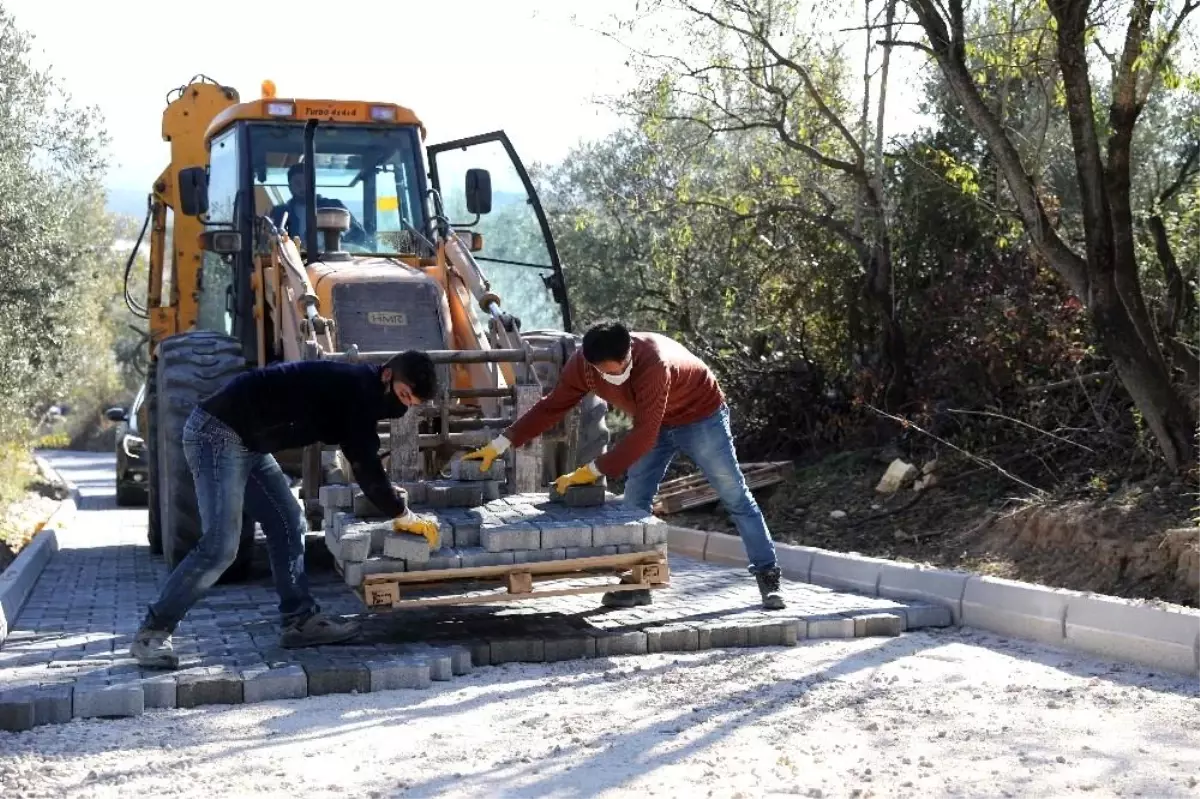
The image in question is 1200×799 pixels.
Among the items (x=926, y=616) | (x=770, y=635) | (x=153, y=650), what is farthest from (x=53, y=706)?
(x=926, y=616)

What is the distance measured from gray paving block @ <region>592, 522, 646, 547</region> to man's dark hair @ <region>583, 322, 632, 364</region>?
846 millimetres

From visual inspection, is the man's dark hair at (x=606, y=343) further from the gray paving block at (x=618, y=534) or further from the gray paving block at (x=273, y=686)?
the gray paving block at (x=273, y=686)

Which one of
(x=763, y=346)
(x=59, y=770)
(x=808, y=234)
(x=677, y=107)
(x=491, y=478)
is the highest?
(x=677, y=107)

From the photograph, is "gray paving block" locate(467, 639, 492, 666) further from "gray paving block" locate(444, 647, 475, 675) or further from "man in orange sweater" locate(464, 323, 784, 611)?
"man in orange sweater" locate(464, 323, 784, 611)

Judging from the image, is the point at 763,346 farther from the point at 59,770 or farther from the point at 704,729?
the point at 59,770

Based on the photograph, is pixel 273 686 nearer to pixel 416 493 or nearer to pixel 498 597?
pixel 498 597

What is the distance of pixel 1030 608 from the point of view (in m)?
7.88

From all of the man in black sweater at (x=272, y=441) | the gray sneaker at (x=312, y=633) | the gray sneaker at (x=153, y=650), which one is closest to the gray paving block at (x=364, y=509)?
the man in black sweater at (x=272, y=441)

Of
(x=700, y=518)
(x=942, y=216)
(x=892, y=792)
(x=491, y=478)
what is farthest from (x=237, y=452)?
(x=942, y=216)

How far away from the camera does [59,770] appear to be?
541 cm

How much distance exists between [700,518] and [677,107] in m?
3.99

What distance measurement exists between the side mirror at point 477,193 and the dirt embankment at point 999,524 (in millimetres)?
3355

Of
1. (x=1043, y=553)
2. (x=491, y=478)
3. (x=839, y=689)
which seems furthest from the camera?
(x=1043, y=553)

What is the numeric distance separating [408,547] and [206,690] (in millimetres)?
1179
